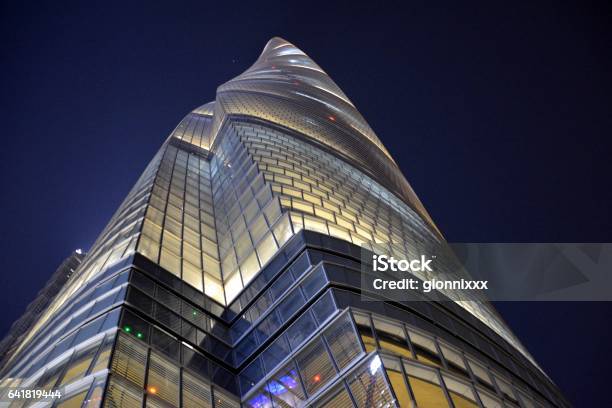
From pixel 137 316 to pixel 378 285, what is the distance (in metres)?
9.10

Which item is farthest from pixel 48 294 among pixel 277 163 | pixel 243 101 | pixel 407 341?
pixel 407 341

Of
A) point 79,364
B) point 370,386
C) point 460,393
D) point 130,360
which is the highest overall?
point 130,360

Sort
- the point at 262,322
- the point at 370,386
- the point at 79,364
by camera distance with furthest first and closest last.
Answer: the point at 262,322 < the point at 79,364 < the point at 370,386

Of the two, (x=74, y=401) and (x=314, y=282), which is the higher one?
(x=314, y=282)

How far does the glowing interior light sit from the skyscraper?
0.13 ft

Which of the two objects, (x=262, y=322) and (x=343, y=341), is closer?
(x=343, y=341)

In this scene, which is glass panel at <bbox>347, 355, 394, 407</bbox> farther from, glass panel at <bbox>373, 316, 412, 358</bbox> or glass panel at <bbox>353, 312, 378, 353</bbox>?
glass panel at <bbox>373, 316, 412, 358</bbox>

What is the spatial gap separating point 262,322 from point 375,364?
731cm

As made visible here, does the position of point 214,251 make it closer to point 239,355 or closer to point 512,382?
point 239,355

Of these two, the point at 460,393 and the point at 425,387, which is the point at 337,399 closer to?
the point at 425,387

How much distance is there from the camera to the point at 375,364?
13.8 m

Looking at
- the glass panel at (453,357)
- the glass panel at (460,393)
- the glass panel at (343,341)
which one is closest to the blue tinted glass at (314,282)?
the glass panel at (343,341)

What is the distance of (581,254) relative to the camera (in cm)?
6712

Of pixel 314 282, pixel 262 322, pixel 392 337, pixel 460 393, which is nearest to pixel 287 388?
pixel 392 337
